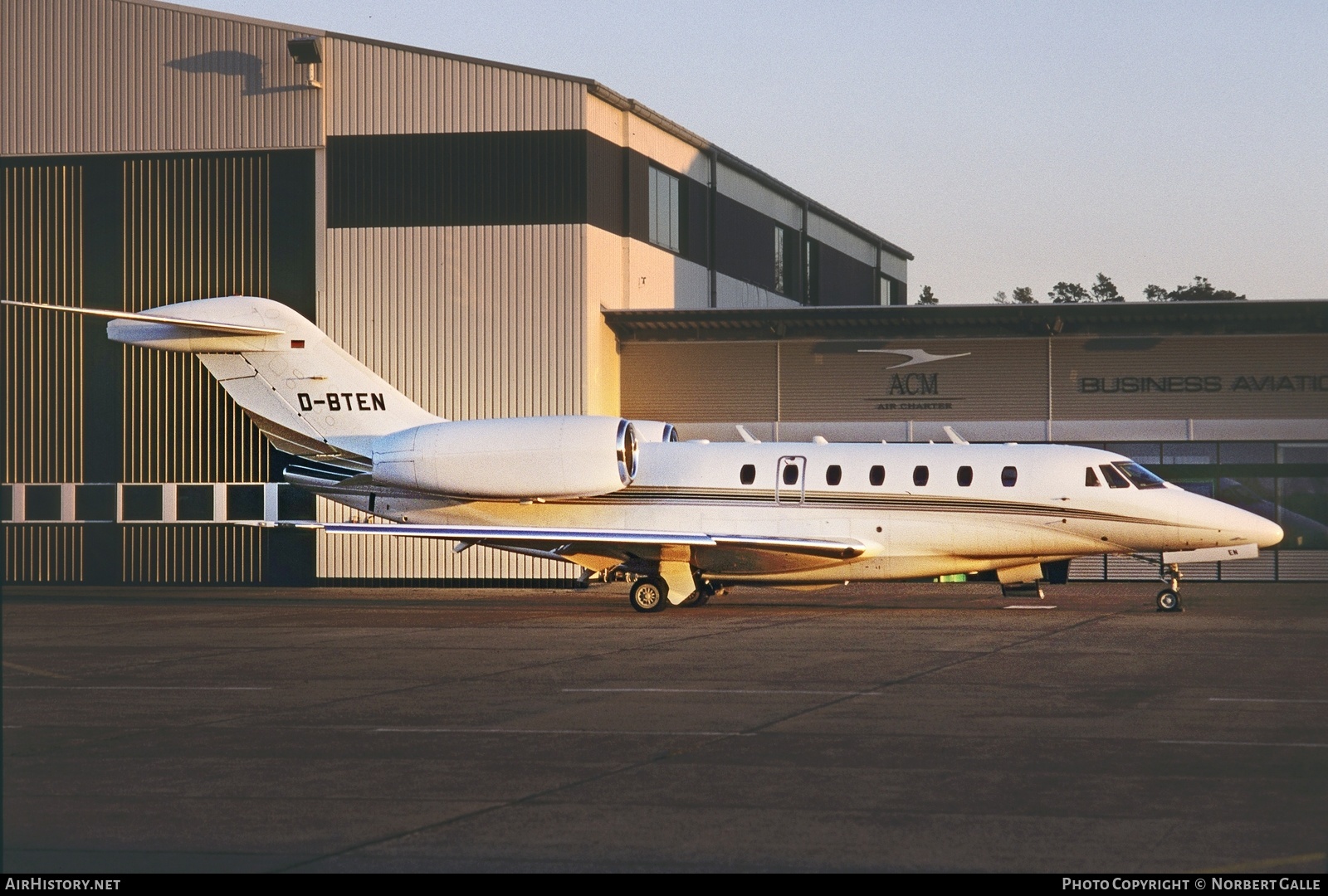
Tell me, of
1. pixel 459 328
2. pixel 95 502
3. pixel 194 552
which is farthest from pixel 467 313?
pixel 95 502

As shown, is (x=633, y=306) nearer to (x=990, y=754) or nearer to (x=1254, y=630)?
(x=1254, y=630)

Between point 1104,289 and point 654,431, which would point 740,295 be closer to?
point 654,431

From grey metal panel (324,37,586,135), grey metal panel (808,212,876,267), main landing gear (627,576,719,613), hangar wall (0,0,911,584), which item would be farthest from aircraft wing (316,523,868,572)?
grey metal panel (808,212,876,267)

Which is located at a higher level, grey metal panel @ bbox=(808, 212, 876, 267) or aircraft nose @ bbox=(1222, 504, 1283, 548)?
grey metal panel @ bbox=(808, 212, 876, 267)

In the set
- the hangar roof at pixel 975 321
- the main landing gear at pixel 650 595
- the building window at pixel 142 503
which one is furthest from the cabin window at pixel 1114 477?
the building window at pixel 142 503

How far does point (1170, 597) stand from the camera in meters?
23.7

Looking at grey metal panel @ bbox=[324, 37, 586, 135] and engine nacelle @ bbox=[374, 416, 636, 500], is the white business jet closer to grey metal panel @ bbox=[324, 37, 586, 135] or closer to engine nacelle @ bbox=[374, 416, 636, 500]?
engine nacelle @ bbox=[374, 416, 636, 500]

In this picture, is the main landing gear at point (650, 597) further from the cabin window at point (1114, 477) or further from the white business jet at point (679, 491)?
the cabin window at point (1114, 477)

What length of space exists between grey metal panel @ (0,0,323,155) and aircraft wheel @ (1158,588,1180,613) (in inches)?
762

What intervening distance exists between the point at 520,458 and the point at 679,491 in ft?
8.64

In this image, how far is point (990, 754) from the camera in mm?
10586

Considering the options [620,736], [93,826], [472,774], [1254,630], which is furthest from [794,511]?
[93,826]

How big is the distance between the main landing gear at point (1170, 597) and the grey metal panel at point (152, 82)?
63.3 ft

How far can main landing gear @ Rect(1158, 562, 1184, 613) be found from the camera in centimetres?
2362
